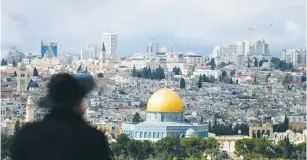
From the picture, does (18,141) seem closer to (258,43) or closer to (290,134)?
(290,134)

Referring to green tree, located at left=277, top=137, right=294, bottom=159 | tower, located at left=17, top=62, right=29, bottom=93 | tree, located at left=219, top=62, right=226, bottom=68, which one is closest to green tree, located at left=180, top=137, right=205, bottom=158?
green tree, located at left=277, top=137, right=294, bottom=159

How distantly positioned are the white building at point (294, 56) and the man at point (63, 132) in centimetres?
12477

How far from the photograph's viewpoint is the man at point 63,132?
3.05 m

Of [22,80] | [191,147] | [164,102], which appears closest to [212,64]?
[22,80]

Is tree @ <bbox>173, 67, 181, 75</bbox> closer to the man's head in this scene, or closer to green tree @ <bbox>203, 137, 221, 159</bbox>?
green tree @ <bbox>203, 137, 221, 159</bbox>

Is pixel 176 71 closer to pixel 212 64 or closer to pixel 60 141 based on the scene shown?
pixel 212 64

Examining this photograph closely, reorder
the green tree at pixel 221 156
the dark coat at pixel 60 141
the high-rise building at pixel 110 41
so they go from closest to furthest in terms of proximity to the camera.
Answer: the dark coat at pixel 60 141 → the green tree at pixel 221 156 → the high-rise building at pixel 110 41

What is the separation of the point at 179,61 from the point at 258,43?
63.8 feet

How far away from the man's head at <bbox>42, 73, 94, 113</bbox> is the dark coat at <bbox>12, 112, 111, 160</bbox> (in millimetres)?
25

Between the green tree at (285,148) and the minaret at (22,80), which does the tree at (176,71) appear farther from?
the green tree at (285,148)

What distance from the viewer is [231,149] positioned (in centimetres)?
4556

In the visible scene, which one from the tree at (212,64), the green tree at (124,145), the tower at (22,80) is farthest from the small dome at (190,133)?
the tree at (212,64)

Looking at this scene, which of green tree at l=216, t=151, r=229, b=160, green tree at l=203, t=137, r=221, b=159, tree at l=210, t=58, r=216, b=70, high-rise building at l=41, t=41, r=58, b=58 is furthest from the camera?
high-rise building at l=41, t=41, r=58, b=58

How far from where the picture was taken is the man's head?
312 centimetres
